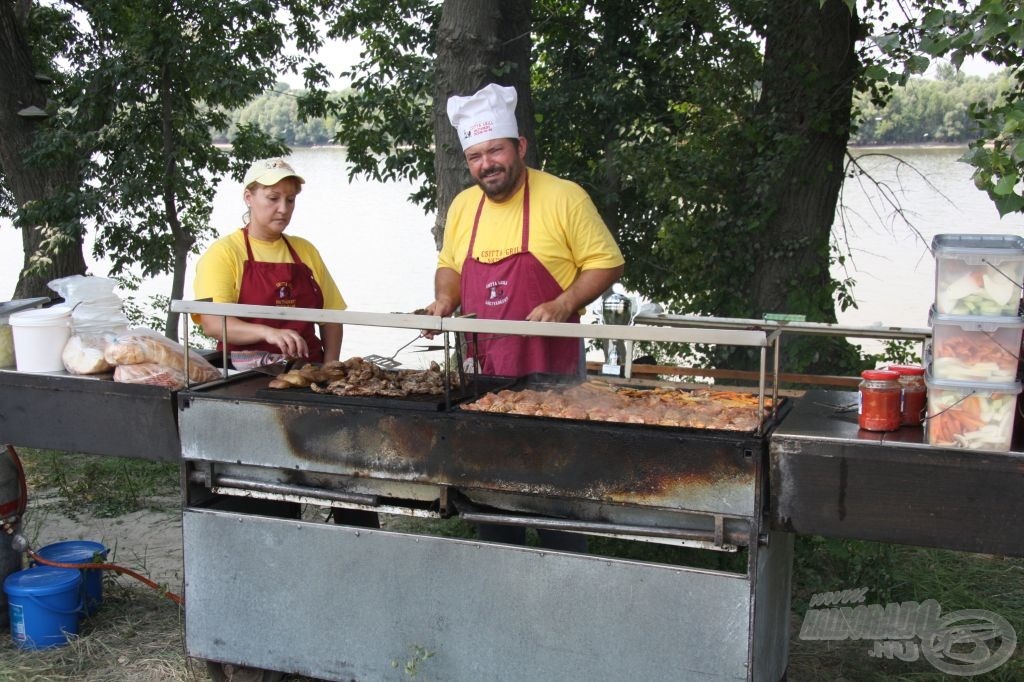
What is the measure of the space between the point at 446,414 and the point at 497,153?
1.09 meters

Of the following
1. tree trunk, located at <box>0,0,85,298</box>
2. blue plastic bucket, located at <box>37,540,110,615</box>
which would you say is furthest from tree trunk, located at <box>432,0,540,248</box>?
tree trunk, located at <box>0,0,85,298</box>

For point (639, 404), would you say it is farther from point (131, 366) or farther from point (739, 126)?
point (739, 126)

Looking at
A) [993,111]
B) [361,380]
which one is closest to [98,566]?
[361,380]

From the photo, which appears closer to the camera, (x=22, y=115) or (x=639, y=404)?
(x=639, y=404)

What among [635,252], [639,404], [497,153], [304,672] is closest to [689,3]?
[635,252]

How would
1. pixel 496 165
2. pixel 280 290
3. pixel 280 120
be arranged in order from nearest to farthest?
1. pixel 496 165
2. pixel 280 290
3. pixel 280 120

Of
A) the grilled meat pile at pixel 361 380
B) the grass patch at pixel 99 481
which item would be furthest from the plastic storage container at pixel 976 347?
the grass patch at pixel 99 481

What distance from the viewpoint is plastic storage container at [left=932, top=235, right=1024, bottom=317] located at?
7.82 ft

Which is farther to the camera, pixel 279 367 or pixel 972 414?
pixel 279 367

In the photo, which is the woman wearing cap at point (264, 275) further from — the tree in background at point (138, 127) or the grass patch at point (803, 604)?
the tree in background at point (138, 127)

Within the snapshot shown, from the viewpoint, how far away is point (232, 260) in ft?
11.8

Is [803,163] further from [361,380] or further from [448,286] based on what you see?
[361,380]

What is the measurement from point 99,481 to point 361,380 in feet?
11.2

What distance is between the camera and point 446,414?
9.40 ft
